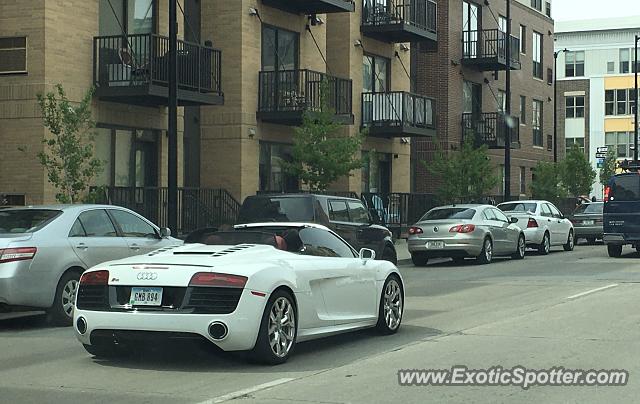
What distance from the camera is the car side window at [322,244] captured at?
34.1 ft

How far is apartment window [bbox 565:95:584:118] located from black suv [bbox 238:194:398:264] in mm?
66462

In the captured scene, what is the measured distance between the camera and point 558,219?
2939 cm

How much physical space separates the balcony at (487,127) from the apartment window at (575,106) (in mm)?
42358

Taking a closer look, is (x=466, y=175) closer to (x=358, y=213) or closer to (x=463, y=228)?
(x=463, y=228)

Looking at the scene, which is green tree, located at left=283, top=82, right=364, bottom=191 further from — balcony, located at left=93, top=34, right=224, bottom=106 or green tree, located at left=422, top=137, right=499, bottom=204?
green tree, located at left=422, top=137, right=499, bottom=204

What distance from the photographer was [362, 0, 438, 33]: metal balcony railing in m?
32.7

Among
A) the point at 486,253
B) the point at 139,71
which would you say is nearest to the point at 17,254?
the point at 139,71

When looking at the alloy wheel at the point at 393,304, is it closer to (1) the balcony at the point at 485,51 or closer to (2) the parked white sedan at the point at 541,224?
(2) the parked white sedan at the point at 541,224

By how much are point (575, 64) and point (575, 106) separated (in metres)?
3.67

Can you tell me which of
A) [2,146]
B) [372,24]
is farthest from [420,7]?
[2,146]

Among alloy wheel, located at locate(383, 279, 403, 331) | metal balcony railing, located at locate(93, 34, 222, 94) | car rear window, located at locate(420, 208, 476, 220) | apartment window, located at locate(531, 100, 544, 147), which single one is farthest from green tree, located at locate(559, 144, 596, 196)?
alloy wheel, located at locate(383, 279, 403, 331)

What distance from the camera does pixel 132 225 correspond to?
45.6 feet

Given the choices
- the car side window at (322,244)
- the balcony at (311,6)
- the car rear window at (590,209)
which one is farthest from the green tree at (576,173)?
the car side window at (322,244)

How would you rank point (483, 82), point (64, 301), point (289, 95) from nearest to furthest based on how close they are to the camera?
point (64, 301) < point (289, 95) < point (483, 82)
